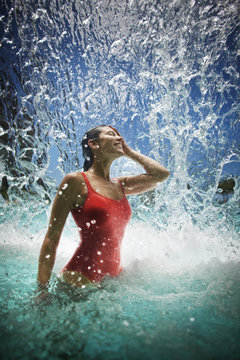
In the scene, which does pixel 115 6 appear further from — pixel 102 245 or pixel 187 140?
pixel 102 245

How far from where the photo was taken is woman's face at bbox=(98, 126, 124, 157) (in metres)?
1.97

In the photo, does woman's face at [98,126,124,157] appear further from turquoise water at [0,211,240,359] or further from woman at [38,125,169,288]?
turquoise water at [0,211,240,359]

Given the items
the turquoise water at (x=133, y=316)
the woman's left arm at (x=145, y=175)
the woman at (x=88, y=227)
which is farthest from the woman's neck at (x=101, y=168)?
the turquoise water at (x=133, y=316)

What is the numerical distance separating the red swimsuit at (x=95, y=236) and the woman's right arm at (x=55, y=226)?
14cm

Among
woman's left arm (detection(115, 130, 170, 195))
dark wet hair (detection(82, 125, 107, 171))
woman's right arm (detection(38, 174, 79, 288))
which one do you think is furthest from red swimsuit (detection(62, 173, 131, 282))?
woman's left arm (detection(115, 130, 170, 195))

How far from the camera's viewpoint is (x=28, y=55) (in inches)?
140

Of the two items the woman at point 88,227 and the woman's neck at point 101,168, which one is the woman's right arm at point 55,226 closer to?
the woman at point 88,227

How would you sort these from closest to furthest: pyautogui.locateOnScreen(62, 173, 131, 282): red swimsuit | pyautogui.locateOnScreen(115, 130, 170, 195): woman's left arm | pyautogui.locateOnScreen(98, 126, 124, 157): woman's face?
pyautogui.locateOnScreen(62, 173, 131, 282): red swimsuit → pyautogui.locateOnScreen(98, 126, 124, 157): woman's face → pyautogui.locateOnScreen(115, 130, 170, 195): woman's left arm

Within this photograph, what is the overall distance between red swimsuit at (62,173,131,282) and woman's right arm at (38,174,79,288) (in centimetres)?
14

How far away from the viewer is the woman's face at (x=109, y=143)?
197cm

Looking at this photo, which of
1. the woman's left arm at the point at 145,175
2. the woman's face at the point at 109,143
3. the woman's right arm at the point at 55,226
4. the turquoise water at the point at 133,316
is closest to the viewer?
the turquoise water at the point at 133,316

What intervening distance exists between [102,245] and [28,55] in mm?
3956

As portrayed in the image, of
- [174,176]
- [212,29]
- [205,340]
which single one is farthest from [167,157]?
[205,340]

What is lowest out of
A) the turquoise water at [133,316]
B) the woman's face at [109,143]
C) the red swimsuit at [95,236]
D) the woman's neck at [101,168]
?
the turquoise water at [133,316]
